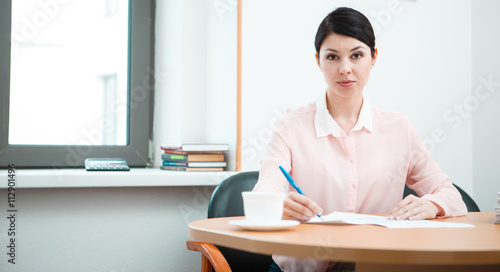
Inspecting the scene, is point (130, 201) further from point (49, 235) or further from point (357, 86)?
point (357, 86)

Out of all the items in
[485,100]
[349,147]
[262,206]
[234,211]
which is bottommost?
[234,211]

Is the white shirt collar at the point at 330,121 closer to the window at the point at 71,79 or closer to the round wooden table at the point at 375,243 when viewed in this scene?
the round wooden table at the point at 375,243

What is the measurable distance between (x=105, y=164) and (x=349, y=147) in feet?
3.87

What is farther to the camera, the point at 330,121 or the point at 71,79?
the point at 71,79

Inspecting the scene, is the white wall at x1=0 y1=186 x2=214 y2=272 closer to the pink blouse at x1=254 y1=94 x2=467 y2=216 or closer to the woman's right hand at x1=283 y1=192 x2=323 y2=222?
the pink blouse at x1=254 y1=94 x2=467 y2=216

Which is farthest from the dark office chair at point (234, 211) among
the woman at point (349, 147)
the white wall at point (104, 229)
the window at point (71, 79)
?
the window at point (71, 79)

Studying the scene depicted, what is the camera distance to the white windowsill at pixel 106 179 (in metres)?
1.96

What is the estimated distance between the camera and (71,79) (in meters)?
2.98

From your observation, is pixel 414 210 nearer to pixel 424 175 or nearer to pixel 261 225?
pixel 424 175

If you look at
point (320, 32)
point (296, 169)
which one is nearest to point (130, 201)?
point (296, 169)

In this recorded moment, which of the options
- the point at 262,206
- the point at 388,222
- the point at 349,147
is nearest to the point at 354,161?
the point at 349,147

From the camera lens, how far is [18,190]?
2.03 m

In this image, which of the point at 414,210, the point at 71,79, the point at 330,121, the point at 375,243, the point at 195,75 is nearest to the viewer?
the point at 375,243

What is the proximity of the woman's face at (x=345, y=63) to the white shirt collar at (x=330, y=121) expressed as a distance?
7 cm
